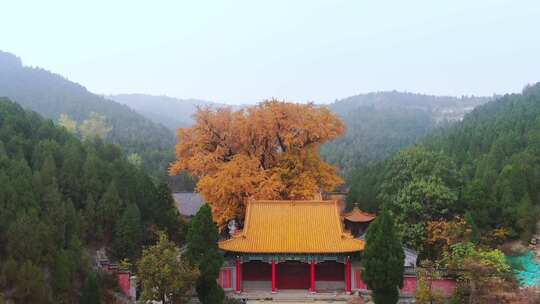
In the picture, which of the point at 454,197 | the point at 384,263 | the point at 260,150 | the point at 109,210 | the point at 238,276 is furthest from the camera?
the point at 260,150

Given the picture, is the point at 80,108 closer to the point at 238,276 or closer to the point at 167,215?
the point at 167,215

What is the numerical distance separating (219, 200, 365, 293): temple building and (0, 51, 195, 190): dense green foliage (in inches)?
1706

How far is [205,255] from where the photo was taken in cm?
2133

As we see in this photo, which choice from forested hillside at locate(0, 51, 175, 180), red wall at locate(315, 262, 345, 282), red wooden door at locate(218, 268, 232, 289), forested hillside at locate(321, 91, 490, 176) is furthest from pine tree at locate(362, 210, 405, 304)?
forested hillside at locate(321, 91, 490, 176)

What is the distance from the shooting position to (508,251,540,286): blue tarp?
22734 millimetres

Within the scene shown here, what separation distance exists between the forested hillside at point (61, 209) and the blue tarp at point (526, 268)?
47.1 feet

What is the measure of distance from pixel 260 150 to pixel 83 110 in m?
77.4

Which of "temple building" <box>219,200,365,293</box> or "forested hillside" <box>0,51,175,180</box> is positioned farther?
"forested hillside" <box>0,51,175,180</box>

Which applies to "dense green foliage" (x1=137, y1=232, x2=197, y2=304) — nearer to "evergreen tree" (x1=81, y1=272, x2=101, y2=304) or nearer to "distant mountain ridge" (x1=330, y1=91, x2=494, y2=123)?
"evergreen tree" (x1=81, y1=272, x2=101, y2=304)

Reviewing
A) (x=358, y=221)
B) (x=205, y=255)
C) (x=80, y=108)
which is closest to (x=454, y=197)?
(x=358, y=221)

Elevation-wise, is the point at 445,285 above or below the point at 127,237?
below

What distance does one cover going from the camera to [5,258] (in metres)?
19.9

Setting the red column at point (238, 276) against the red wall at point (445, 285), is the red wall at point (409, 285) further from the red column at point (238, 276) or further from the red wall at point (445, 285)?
the red column at point (238, 276)

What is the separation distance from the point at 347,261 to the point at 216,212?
24.6ft
